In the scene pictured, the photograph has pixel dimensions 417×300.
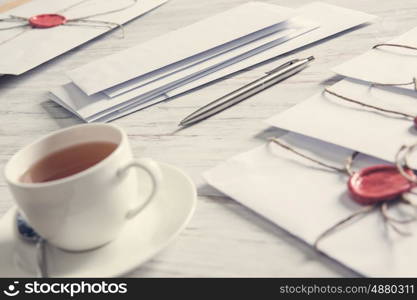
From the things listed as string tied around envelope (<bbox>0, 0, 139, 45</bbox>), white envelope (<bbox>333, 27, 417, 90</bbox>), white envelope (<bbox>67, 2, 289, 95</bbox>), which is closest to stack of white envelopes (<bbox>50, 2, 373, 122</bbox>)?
white envelope (<bbox>67, 2, 289, 95</bbox>)

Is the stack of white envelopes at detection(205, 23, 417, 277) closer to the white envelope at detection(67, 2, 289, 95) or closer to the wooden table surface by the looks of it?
the wooden table surface

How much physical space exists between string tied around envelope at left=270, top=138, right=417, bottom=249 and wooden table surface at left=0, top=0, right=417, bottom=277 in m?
0.05

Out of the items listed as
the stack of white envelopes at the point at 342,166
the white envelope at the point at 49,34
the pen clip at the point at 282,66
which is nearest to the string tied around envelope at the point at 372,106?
the stack of white envelopes at the point at 342,166

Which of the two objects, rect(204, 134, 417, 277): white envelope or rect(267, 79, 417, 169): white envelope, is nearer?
rect(204, 134, 417, 277): white envelope

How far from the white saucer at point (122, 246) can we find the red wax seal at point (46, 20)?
20.8 inches

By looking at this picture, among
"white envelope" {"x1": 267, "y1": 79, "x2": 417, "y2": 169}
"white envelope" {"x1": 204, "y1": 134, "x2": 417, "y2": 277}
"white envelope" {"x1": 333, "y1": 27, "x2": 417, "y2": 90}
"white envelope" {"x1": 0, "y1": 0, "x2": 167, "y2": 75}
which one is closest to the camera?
"white envelope" {"x1": 204, "y1": 134, "x2": 417, "y2": 277}

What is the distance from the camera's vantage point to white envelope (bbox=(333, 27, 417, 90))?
59cm

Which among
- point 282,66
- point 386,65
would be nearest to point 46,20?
point 282,66

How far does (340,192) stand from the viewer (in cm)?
42

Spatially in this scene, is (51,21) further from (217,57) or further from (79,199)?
(79,199)

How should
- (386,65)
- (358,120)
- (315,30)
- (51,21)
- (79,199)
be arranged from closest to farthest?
1. (79,199)
2. (358,120)
3. (386,65)
4. (315,30)
5. (51,21)

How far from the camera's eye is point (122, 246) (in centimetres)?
41

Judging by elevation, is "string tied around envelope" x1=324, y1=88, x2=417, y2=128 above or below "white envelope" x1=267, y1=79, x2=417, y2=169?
above

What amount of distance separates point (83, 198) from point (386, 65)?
0.41 m
